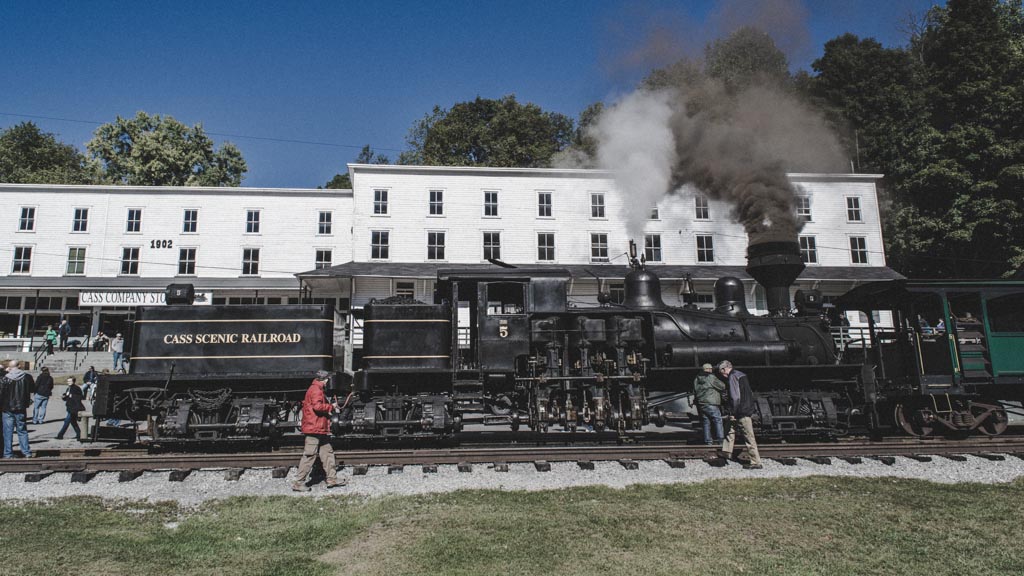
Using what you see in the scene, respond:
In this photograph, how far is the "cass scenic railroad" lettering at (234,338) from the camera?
1059 centimetres

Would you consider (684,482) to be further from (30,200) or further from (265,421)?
(30,200)

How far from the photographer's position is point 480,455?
977cm

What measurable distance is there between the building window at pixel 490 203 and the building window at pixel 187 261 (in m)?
15.8

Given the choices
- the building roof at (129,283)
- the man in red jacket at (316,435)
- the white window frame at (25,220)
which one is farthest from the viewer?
the white window frame at (25,220)

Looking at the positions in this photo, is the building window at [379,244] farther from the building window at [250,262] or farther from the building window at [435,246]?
the building window at [250,262]

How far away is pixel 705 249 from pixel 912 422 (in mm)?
21680

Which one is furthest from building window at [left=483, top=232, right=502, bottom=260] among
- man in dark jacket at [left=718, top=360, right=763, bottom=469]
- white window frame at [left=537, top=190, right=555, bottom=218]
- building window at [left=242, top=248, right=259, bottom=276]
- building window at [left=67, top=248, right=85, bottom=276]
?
man in dark jacket at [left=718, top=360, right=763, bottom=469]

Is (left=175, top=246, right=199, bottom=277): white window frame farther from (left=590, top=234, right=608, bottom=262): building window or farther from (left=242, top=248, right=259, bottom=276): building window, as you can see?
(left=590, top=234, right=608, bottom=262): building window

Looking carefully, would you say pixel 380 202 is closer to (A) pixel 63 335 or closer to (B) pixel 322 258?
(B) pixel 322 258

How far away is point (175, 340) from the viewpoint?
10.6 metres

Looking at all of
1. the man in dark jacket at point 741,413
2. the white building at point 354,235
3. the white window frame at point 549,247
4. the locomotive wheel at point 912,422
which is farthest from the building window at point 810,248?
the man in dark jacket at point 741,413

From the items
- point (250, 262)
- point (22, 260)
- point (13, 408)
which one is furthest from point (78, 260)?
point (13, 408)

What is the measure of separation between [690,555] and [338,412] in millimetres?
6582

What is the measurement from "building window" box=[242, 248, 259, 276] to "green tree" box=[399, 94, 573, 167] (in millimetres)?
17997
